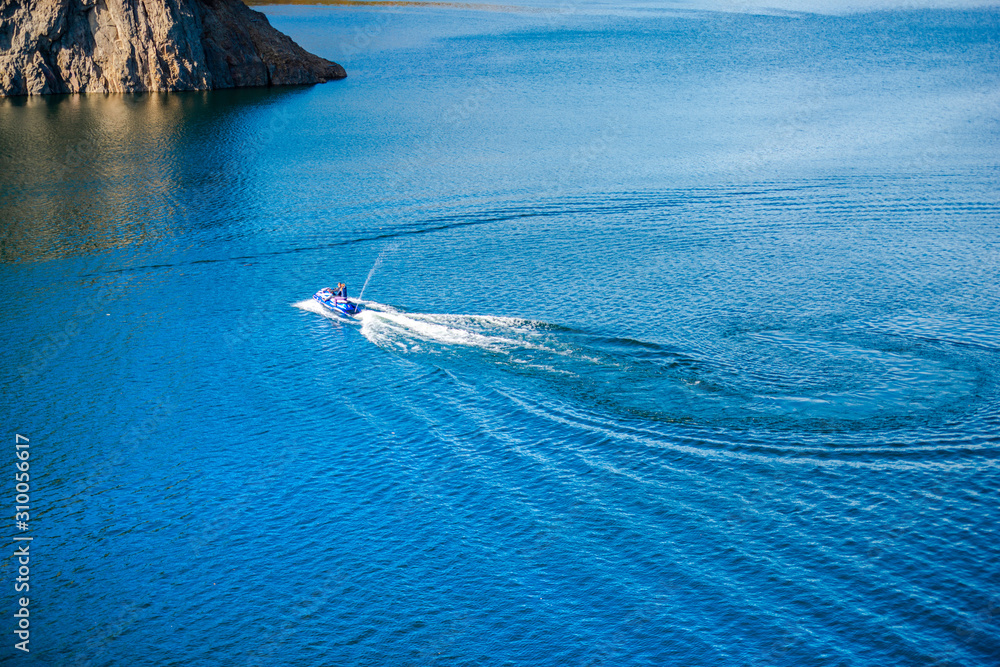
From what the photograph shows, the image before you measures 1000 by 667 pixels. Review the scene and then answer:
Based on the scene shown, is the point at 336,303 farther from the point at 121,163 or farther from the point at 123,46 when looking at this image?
the point at 123,46

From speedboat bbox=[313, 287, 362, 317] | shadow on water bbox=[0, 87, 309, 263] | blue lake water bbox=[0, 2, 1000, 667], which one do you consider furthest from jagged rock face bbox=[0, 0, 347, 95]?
speedboat bbox=[313, 287, 362, 317]

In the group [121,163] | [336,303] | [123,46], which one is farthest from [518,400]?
[123,46]

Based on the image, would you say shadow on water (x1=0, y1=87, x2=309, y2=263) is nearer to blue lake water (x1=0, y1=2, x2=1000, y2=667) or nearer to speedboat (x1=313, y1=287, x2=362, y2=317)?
blue lake water (x1=0, y1=2, x2=1000, y2=667)

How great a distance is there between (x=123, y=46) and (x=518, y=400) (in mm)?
94555

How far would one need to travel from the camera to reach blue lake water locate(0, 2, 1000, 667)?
82.0 feet

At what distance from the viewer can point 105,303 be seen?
45.8 metres

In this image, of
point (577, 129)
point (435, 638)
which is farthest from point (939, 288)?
point (577, 129)

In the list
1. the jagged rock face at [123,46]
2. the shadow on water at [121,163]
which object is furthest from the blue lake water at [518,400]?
the jagged rock face at [123,46]

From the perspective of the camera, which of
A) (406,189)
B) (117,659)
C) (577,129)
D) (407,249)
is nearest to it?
(117,659)

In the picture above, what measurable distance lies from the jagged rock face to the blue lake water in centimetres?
3603

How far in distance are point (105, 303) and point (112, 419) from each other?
1319cm

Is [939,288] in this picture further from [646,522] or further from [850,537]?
[646,522]

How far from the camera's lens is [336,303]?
43594mm

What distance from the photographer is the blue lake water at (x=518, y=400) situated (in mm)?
25000
